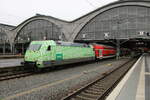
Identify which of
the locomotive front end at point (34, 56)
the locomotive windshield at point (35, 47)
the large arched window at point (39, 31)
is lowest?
the locomotive front end at point (34, 56)

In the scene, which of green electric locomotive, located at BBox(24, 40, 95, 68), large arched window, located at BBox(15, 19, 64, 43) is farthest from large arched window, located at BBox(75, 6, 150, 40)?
green electric locomotive, located at BBox(24, 40, 95, 68)

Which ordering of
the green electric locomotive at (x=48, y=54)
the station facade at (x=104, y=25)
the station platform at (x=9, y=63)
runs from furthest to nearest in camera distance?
the station facade at (x=104, y=25), the station platform at (x=9, y=63), the green electric locomotive at (x=48, y=54)

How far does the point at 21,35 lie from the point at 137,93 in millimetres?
80704

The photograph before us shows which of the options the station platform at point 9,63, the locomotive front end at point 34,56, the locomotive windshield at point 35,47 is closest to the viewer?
the locomotive front end at point 34,56

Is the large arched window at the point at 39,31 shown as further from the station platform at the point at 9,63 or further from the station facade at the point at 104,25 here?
the station platform at the point at 9,63

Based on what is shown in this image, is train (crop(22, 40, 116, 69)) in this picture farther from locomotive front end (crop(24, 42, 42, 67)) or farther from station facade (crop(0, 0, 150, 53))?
station facade (crop(0, 0, 150, 53))

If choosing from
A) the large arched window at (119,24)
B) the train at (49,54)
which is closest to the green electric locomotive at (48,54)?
the train at (49,54)

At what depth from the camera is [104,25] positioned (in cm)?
5900

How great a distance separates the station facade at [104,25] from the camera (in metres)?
53.6

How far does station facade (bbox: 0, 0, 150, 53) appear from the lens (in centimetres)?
5362

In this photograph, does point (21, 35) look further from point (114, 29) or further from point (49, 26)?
point (114, 29)

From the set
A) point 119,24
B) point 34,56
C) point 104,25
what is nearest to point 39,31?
point 104,25

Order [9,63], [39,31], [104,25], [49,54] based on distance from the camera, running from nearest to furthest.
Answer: [49,54] → [9,63] → [104,25] → [39,31]

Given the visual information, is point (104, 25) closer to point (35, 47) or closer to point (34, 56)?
point (35, 47)
